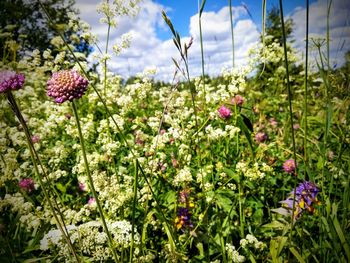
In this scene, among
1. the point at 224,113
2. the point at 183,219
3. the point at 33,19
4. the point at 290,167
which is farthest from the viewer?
the point at 33,19

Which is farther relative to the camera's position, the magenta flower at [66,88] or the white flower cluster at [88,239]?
the white flower cluster at [88,239]

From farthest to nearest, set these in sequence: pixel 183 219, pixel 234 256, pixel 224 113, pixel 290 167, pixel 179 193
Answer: pixel 224 113, pixel 290 167, pixel 179 193, pixel 183 219, pixel 234 256

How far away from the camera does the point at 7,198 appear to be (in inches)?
57.0

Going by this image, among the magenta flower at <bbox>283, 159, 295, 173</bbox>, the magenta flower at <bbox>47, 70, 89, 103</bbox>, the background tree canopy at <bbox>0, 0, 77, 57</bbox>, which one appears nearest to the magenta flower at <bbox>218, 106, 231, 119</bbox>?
the magenta flower at <bbox>283, 159, 295, 173</bbox>

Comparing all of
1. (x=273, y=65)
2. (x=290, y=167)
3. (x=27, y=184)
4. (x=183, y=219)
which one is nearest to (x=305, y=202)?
(x=290, y=167)

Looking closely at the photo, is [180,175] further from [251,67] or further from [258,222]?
[251,67]

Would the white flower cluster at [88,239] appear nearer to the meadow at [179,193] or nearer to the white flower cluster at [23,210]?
the meadow at [179,193]

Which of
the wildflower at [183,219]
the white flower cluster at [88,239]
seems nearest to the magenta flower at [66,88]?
the white flower cluster at [88,239]

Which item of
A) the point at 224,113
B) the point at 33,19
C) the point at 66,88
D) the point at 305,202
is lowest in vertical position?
the point at 305,202

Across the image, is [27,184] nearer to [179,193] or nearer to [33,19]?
[179,193]

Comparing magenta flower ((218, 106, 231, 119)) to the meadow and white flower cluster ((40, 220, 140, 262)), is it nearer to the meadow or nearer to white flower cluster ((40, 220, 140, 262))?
the meadow

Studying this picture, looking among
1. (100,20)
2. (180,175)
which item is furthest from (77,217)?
(100,20)

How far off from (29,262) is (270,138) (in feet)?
8.04

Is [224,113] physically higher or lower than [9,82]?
lower
